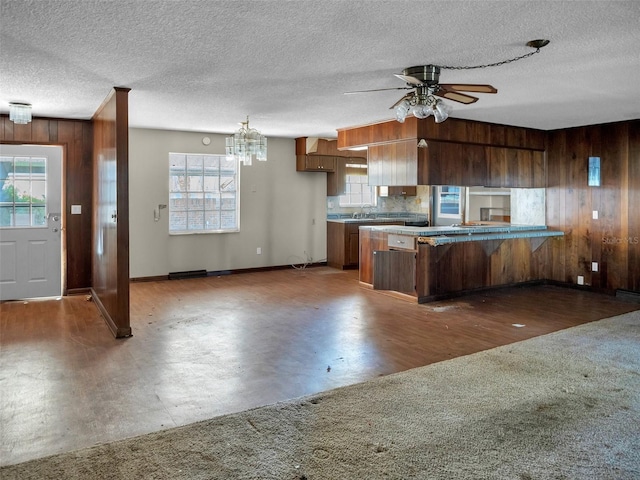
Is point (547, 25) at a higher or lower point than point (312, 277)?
higher

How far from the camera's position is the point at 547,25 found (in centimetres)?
291

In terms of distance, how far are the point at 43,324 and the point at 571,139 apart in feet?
23.8

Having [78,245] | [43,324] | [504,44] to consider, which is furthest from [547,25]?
[78,245]

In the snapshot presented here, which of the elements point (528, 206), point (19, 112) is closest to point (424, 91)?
point (19, 112)

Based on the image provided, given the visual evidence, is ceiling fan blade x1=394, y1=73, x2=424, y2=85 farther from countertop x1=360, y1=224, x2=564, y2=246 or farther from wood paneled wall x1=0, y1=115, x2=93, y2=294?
wood paneled wall x1=0, y1=115, x2=93, y2=294

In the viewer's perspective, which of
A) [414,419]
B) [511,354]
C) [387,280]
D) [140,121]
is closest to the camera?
[414,419]

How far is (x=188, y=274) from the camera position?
7.77m

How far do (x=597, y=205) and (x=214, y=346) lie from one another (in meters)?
5.59

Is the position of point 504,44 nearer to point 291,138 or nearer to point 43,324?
point 43,324

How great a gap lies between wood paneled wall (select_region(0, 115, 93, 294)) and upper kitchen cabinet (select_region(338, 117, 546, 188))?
3644 mm

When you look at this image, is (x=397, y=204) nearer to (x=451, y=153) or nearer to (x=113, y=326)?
(x=451, y=153)

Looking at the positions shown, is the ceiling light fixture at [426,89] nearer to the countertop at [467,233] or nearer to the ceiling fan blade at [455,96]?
the ceiling fan blade at [455,96]

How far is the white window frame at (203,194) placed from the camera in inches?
305

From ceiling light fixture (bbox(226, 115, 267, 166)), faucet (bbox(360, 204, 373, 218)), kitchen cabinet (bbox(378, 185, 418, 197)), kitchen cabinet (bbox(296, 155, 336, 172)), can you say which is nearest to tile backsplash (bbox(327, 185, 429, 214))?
faucet (bbox(360, 204, 373, 218))
